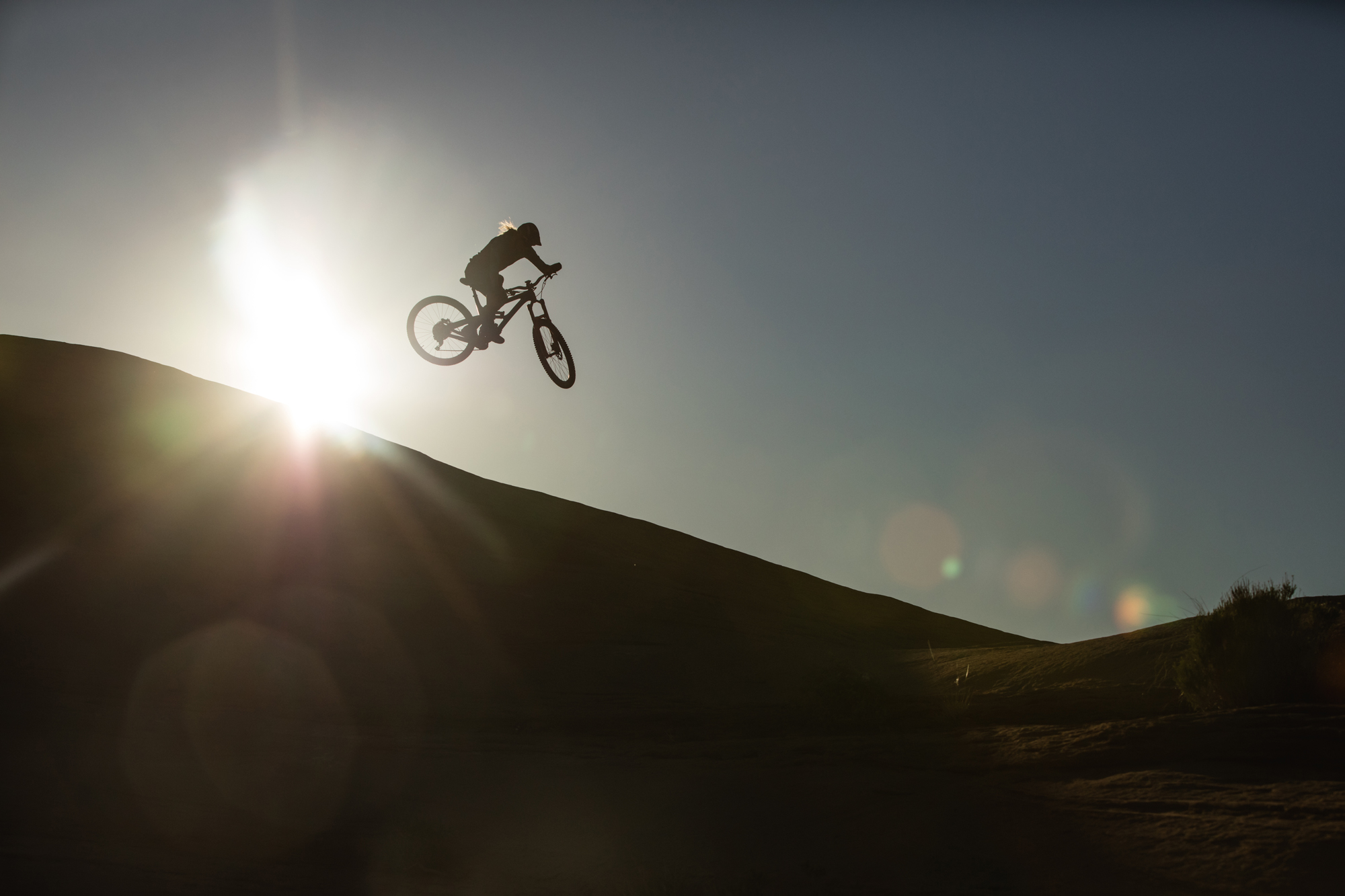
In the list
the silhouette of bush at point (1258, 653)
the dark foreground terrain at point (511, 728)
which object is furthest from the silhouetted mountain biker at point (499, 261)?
the silhouette of bush at point (1258, 653)

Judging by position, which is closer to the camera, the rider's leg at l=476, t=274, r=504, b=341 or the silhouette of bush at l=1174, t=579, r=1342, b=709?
the silhouette of bush at l=1174, t=579, r=1342, b=709

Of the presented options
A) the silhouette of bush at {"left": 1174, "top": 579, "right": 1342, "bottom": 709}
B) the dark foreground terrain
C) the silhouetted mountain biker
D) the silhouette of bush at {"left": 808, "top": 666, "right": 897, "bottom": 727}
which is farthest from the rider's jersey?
the silhouette of bush at {"left": 1174, "top": 579, "right": 1342, "bottom": 709}

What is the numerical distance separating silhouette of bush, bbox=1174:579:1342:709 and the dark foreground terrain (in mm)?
804

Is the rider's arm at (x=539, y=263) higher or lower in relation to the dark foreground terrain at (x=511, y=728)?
higher

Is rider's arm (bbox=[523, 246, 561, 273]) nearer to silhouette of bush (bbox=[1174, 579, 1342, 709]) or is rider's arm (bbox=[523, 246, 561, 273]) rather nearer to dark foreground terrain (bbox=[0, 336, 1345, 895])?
dark foreground terrain (bbox=[0, 336, 1345, 895])

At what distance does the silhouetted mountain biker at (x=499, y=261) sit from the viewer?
12.2 m

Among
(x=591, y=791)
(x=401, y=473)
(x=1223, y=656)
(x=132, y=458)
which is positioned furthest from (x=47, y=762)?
(x=401, y=473)

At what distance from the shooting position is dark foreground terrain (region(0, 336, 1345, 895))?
25.3ft

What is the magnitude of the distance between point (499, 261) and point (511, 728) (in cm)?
823

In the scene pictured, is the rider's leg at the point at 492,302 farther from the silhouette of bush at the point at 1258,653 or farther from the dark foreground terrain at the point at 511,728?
the silhouette of bush at the point at 1258,653

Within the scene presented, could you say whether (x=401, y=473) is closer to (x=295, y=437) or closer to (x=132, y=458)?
(x=295, y=437)

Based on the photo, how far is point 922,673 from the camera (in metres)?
18.3

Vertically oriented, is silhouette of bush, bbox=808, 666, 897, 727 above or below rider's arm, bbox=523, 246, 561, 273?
below

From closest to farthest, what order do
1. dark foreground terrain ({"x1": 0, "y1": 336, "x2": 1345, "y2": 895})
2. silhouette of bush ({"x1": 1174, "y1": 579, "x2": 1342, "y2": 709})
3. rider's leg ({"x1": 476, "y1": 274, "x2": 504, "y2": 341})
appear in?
dark foreground terrain ({"x1": 0, "y1": 336, "x2": 1345, "y2": 895}) → silhouette of bush ({"x1": 1174, "y1": 579, "x2": 1342, "y2": 709}) → rider's leg ({"x1": 476, "y1": 274, "x2": 504, "y2": 341})
